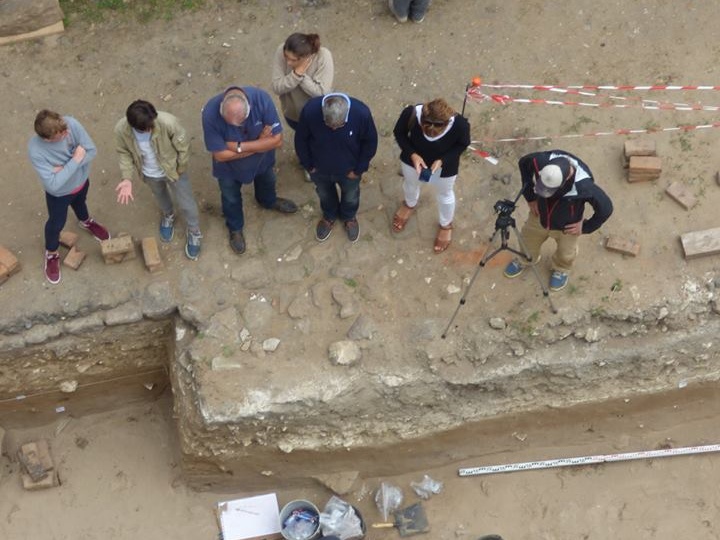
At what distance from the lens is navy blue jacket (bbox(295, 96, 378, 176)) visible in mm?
5086

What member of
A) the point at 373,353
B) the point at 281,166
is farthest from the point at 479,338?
the point at 281,166

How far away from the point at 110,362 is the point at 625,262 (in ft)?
14.4

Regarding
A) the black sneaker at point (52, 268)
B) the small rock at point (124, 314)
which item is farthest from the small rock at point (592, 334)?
the black sneaker at point (52, 268)

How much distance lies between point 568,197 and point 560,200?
7 cm

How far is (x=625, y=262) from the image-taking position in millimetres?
6121

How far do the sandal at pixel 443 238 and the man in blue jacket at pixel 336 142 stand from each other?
29.6 inches

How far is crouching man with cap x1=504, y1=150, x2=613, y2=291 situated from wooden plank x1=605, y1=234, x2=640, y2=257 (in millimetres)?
479

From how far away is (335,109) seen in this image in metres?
4.88

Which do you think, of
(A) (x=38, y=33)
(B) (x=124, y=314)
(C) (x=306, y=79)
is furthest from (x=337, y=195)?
(A) (x=38, y=33)

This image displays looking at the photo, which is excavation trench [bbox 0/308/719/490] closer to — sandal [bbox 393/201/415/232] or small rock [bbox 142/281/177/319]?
small rock [bbox 142/281/177/319]

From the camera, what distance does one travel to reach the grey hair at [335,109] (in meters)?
4.89

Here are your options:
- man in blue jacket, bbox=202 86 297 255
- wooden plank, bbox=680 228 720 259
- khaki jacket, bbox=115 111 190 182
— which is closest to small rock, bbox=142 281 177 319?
man in blue jacket, bbox=202 86 297 255

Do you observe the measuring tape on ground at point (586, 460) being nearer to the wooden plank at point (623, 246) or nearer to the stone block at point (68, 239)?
the wooden plank at point (623, 246)

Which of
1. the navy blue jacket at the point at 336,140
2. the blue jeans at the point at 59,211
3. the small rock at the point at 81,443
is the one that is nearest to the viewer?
the navy blue jacket at the point at 336,140
